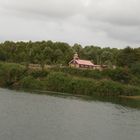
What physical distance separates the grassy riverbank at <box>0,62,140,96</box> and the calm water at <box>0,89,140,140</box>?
41.7 metres

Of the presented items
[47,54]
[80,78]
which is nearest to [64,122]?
[80,78]

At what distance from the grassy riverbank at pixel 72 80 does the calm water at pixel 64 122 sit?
1643 inches

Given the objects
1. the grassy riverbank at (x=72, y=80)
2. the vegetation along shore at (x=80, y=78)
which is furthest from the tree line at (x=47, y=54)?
the grassy riverbank at (x=72, y=80)

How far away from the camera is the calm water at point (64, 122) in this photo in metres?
55.2

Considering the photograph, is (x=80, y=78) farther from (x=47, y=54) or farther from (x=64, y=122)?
(x=64, y=122)

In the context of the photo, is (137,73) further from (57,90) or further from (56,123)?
(56,123)

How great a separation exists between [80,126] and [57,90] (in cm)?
7520

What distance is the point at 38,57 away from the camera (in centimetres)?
17600

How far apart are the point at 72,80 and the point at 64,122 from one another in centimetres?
7271

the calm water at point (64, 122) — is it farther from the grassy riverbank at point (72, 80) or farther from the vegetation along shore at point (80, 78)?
the vegetation along shore at point (80, 78)

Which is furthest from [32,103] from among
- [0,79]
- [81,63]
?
[81,63]

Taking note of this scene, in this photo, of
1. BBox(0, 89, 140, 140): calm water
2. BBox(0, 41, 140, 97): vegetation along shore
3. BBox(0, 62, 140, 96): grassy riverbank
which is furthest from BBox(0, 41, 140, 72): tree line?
BBox(0, 89, 140, 140): calm water

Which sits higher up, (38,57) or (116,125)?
(38,57)

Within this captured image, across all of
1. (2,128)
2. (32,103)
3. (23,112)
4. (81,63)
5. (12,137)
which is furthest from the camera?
(81,63)
